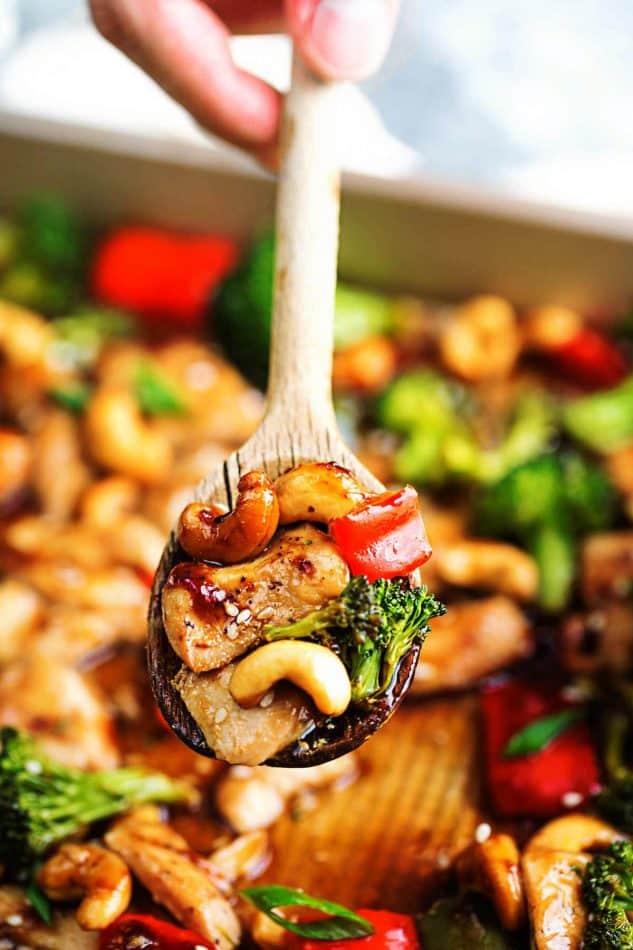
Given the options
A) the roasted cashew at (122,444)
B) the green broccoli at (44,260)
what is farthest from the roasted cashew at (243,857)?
the green broccoli at (44,260)

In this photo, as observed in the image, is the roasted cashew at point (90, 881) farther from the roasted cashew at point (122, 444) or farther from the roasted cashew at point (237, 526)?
the roasted cashew at point (122, 444)

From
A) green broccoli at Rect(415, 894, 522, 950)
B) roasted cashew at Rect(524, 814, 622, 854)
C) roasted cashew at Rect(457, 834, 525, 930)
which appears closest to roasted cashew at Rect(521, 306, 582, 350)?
roasted cashew at Rect(524, 814, 622, 854)

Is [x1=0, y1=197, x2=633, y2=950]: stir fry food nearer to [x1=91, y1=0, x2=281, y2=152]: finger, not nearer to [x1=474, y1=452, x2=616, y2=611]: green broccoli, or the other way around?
[x1=474, y1=452, x2=616, y2=611]: green broccoli

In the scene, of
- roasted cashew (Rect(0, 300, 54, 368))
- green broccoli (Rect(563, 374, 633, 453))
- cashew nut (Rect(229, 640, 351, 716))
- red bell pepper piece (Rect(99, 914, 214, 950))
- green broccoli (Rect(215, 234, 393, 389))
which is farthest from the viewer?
green broccoli (Rect(215, 234, 393, 389))

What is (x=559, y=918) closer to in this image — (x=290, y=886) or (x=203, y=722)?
(x=290, y=886)

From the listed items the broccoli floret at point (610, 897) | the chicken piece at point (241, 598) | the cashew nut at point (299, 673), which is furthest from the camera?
the broccoli floret at point (610, 897)
